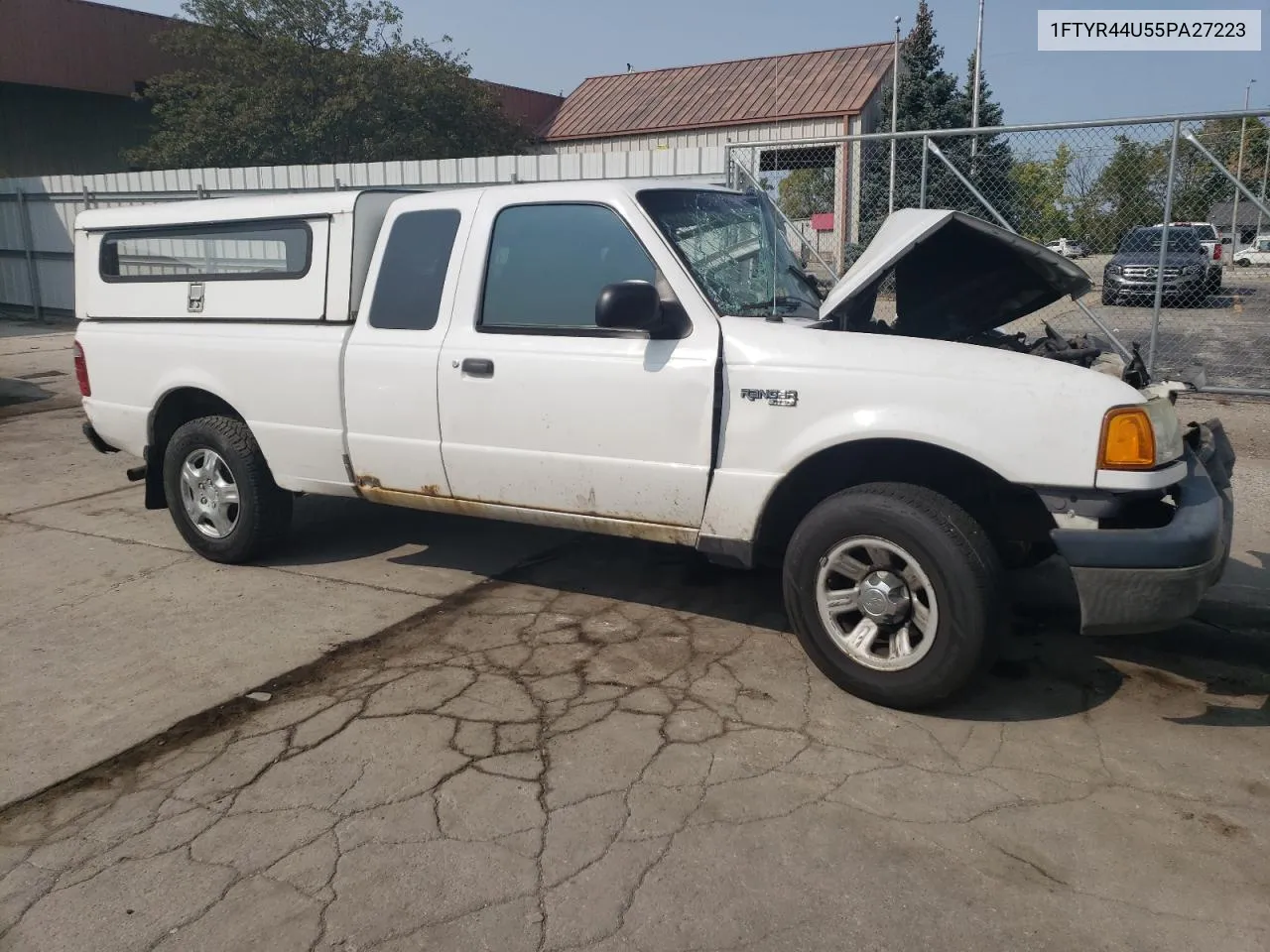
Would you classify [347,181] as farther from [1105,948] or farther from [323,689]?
[1105,948]

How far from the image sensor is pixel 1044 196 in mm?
11195

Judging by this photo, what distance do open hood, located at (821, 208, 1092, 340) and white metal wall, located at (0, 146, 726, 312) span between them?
17.1ft

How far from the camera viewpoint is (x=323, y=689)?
13.5 ft

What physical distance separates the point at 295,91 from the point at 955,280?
21.6m

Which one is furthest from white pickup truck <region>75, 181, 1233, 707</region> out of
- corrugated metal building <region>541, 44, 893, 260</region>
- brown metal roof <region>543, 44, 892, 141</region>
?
brown metal roof <region>543, 44, 892, 141</region>

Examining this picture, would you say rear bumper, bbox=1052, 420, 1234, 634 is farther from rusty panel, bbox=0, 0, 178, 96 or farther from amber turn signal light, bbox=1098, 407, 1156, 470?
rusty panel, bbox=0, 0, 178, 96

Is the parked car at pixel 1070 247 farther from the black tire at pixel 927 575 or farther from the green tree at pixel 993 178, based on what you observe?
the black tire at pixel 927 575

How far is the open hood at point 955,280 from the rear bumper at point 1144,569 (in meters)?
1.30

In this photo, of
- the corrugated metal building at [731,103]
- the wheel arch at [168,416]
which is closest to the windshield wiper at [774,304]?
the wheel arch at [168,416]

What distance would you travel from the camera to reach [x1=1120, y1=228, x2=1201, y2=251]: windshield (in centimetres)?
1053

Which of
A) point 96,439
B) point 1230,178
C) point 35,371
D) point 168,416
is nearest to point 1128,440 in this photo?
point 168,416

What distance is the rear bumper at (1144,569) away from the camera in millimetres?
3342

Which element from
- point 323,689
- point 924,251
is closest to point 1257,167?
point 924,251

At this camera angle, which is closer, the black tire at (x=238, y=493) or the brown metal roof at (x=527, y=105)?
the black tire at (x=238, y=493)
